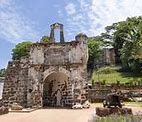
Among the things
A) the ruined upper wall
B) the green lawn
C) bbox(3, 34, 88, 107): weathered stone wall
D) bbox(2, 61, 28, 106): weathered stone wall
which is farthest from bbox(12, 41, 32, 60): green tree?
the ruined upper wall

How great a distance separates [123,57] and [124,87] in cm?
2309

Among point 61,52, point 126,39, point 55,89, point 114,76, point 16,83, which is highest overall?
point 126,39

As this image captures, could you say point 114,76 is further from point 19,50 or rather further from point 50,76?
point 50,76

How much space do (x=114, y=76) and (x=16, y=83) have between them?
34.6 metres

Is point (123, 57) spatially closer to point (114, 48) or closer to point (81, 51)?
point (114, 48)

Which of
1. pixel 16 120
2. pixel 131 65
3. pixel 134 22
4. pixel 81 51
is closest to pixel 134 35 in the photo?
pixel 131 65

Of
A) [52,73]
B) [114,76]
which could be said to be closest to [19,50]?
[114,76]

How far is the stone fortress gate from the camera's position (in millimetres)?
25094

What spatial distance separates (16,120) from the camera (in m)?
15.3

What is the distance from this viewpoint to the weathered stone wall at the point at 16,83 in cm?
2620

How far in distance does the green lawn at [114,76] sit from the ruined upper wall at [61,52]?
92.6ft

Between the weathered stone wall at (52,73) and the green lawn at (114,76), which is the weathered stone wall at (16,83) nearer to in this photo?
the weathered stone wall at (52,73)

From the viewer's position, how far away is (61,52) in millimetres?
25719

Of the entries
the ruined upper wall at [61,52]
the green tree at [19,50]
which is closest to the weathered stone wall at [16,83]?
the ruined upper wall at [61,52]
